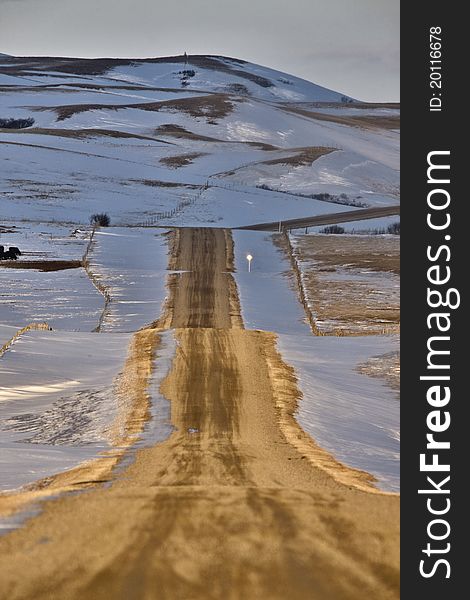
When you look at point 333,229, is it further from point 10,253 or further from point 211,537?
point 211,537

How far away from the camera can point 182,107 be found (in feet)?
A: 495

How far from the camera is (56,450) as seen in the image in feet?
59.3

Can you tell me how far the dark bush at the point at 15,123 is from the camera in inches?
5615

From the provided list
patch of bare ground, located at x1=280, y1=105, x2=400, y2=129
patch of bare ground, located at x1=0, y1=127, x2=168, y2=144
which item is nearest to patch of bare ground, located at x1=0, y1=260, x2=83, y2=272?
patch of bare ground, located at x1=0, y1=127, x2=168, y2=144

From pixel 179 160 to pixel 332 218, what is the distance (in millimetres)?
28610

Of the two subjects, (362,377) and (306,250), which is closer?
(362,377)

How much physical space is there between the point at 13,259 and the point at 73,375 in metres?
30.0

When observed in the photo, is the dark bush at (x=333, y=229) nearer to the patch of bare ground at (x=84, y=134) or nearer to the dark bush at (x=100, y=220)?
the dark bush at (x=100, y=220)

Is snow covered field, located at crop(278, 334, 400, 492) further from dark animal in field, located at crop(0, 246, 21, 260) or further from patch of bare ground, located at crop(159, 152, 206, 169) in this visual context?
patch of bare ground, located at crop(159, 152, 206, 169)

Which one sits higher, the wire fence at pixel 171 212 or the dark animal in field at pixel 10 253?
the wire fence at pixel 171 212

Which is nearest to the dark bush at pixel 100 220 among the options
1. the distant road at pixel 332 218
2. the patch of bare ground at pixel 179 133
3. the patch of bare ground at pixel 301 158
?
the distant road at pixel 332 218

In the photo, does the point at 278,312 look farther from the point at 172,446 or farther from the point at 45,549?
the point at 45,549

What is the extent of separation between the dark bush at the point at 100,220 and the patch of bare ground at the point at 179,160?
2578cm

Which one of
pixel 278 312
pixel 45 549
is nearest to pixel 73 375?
pixel 45 549
